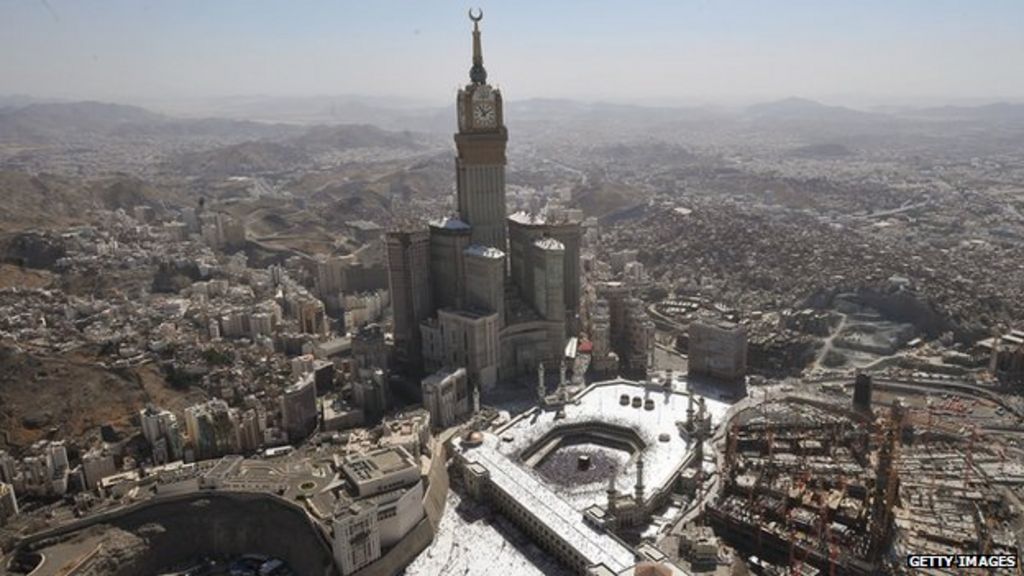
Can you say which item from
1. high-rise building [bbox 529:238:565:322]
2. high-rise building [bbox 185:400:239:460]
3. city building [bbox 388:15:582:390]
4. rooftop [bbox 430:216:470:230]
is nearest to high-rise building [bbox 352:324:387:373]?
city building [bbox 388:15:582:390]

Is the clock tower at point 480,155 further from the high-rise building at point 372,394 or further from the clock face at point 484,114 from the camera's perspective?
the high-rise building at point 372,394

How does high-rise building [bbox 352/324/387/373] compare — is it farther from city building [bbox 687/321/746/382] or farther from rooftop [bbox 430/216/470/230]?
city building [bbox 687/321/746/382]

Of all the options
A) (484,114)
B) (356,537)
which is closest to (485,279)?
(484,114)

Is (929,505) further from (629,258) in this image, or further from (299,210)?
(299,210)

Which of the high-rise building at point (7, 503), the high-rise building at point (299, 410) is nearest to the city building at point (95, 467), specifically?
the high-rise building at point (7, 503)

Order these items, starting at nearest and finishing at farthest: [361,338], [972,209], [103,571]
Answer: [103,571], [361,338], [972,209]

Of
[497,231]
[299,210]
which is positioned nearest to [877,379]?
[497,231]

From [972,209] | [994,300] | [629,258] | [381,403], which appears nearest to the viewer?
[381,403]
